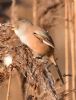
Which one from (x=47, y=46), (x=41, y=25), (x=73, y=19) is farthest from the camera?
(x=41, y=25)

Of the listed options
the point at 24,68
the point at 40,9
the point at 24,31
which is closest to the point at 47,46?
the point at 24,31

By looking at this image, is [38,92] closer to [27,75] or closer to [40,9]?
[27,75]

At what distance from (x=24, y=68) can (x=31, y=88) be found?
13cm

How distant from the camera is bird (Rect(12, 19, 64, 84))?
10.9 ft

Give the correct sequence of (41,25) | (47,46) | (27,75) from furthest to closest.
Answer: (41,25), (47,46), (27,75)

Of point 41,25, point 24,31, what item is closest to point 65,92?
point 24,31

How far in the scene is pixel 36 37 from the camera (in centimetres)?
341

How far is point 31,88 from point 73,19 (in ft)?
2.39

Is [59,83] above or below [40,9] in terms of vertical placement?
below

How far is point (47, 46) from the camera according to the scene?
3.41 m

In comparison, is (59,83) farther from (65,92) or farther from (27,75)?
(27,75)

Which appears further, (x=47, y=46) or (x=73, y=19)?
(x=47, y=46)


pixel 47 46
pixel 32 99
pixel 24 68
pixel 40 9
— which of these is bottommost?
pixel 32 99

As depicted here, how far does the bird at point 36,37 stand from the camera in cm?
331
